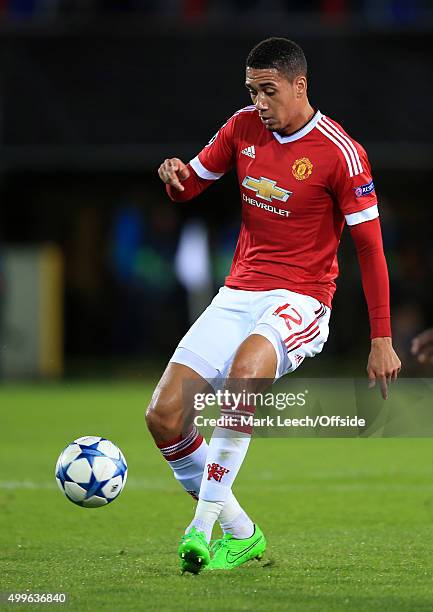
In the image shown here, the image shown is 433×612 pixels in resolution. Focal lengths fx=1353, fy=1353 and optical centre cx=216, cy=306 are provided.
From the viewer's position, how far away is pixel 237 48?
16.5 metres

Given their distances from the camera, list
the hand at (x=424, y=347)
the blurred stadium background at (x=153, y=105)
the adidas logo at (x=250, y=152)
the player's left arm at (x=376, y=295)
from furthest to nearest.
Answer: the blurred stadium background at (x=153, y=105)
the adidas logo at (x=250, y=152)
the player's left arm at (x=376, y=295)
the hand at (x=424, y=347)

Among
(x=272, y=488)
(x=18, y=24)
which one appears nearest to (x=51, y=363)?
(x=18, y=24)

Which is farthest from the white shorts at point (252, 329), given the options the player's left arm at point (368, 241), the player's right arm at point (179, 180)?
the player's right arm at point (179, 180)

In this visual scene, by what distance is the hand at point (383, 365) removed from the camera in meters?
5.71

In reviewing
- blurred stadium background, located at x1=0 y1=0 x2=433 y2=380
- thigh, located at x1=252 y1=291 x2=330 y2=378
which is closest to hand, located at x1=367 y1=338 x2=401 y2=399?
thigh, located at x1=252 y1=291 x2=330 y2=378

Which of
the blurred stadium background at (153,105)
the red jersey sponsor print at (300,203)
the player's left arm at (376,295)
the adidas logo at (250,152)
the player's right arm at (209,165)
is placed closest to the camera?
the player's left arm at (376,295)

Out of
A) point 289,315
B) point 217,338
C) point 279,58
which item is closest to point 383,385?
point 289,315

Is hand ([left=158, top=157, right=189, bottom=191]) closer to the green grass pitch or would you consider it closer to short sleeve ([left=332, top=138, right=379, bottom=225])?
short sleeve ([left=332, top=138, right=379, bottom=225])

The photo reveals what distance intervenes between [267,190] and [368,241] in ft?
1.74

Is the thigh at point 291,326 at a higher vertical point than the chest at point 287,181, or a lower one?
lower

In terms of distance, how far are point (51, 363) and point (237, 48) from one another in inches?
175

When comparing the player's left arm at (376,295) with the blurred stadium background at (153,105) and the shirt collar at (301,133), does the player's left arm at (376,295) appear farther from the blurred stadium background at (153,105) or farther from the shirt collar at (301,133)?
the blurred stadium background at (153,105)

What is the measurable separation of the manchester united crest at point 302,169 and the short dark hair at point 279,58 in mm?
358

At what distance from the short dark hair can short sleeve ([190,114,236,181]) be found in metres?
0.43
